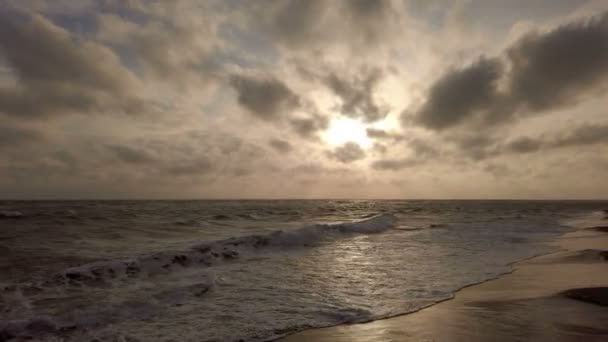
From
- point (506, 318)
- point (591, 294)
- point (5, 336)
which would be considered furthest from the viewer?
point (591, 294)

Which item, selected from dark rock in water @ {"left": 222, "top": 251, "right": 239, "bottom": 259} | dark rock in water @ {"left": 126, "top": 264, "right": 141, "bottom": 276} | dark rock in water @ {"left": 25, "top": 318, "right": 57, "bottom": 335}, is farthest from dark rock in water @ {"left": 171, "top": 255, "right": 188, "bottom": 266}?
dark rock in water @ {"left": 25, "top": 318, "right": 57, "bottom": 335}

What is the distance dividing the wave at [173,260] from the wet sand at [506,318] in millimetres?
7219

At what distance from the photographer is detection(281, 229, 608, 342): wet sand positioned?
6.09 meters

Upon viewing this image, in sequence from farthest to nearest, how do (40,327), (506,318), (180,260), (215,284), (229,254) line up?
(229,254)
(180,260)
(215,284)
(506,318)
(40,327)

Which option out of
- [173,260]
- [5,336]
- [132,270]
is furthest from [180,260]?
[5,336]

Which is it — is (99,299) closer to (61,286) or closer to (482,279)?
(61,286)

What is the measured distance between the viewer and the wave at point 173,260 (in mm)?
10477

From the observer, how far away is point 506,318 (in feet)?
22.7

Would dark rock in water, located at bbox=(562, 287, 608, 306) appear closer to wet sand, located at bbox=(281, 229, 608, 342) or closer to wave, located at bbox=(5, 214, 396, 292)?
wet sand, located at bbox=(281, 229, 608, 342)

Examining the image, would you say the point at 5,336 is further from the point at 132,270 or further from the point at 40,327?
the point at 132,270

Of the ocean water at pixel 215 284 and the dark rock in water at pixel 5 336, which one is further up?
the ocean water at pixel 215 284

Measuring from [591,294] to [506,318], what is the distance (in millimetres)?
2931

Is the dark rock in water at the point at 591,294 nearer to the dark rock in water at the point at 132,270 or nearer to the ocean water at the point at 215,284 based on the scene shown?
the ocean water at the point at 215,284

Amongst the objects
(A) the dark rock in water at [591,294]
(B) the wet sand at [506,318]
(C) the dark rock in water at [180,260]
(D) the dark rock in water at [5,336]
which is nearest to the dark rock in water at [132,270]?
(C) the dark rock in water at [180,260]
